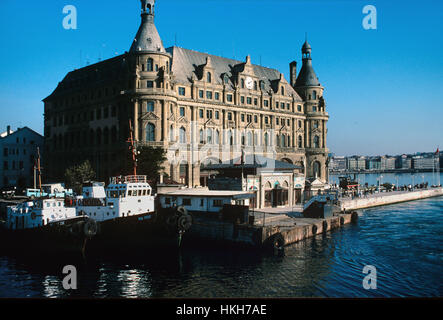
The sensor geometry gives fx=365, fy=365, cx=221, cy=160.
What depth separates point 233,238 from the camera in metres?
46.1

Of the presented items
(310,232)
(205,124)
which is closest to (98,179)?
(205,124)

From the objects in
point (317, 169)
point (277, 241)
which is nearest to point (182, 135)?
point (277, 241)

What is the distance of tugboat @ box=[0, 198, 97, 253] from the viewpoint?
140 feet

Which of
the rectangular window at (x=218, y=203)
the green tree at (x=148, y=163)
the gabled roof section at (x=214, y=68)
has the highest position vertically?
the gabled roof section at (x=214, y=68)

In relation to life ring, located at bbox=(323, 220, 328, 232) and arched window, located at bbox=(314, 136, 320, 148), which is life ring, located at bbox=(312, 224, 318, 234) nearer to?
life ring, located at bbox=(323, 220, 328, 232)

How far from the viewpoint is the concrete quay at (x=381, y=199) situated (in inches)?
3339

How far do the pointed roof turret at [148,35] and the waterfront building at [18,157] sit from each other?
179 ft

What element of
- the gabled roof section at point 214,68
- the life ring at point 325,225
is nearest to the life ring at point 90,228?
the life ring at point 325,225

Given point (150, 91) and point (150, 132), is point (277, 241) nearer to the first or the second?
point (150, 132)

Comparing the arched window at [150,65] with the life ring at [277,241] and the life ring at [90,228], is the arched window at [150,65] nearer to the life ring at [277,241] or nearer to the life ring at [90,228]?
the life ring at [90,228]

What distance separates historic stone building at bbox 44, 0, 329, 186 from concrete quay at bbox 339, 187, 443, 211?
75.1ft

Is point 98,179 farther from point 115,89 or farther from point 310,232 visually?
point 310,232

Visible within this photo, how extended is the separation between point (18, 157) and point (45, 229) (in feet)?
250
